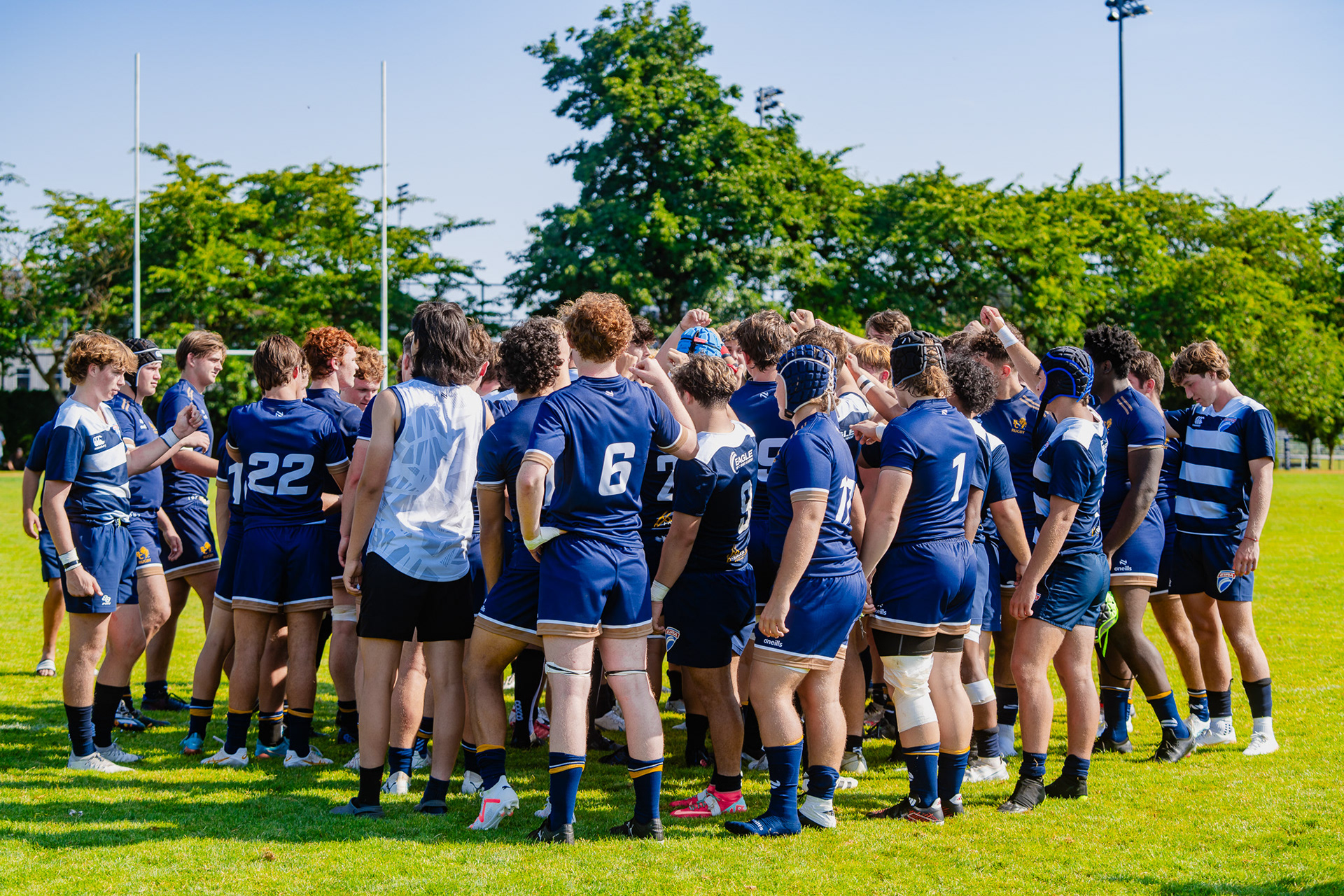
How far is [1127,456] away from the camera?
18.7 ft

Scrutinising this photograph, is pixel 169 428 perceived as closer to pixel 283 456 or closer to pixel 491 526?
pixel 283 456

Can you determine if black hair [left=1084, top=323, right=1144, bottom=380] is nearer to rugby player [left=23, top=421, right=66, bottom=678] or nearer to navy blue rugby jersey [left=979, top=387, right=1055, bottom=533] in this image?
navy blue rugby jersey [left=979, top=387, right=1055, bottom=533]

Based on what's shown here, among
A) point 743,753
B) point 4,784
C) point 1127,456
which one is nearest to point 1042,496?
point 1127,456

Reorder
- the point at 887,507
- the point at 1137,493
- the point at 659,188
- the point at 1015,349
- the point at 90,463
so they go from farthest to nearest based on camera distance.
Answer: the point at 659,188 → the point at 1015,349 → the point at 90,463 → the point at 1137,493 → the point at 887,507

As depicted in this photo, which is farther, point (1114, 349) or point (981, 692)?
point (1114, 349)

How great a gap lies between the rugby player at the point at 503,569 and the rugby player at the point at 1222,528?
3835 mm

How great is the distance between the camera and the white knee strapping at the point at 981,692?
5434 mm

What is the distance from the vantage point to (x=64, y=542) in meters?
5.41

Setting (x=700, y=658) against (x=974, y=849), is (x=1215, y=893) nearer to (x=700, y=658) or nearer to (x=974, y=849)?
(x=974, y=849)

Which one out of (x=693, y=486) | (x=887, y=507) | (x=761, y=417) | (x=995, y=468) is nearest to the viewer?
(x=887, y=507)

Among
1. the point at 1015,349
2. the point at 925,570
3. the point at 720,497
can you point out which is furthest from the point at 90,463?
the point at 1015,349

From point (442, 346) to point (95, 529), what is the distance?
7.95ft

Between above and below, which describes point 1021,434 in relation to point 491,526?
above

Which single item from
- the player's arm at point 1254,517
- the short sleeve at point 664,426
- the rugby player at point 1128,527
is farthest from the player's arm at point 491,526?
the player's arm at point 1254,517
